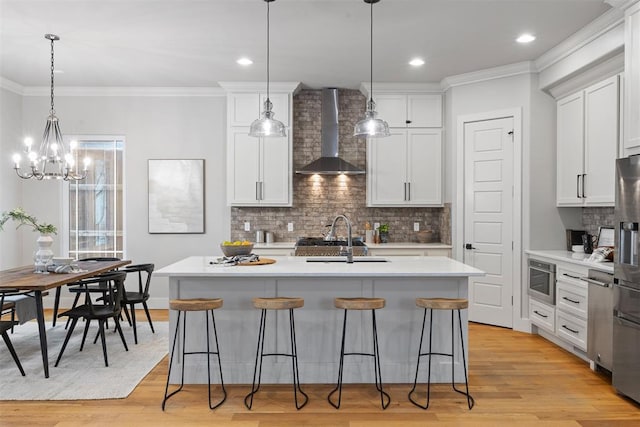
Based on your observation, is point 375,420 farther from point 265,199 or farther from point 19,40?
point 19,40

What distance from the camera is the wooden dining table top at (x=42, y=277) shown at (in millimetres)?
3605

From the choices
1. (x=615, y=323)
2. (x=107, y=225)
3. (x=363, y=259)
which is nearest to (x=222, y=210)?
(x=107, y=225)

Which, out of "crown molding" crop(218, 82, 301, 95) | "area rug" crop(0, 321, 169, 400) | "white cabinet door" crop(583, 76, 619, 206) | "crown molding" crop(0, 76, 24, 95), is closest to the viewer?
"area rug" crop(0, 321, 169, 400)

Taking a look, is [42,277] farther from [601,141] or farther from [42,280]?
[601,141]

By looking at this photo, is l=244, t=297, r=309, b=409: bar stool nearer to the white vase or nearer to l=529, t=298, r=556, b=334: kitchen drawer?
the white vase

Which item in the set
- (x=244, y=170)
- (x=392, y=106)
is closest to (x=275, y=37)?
(x=244, y=170)

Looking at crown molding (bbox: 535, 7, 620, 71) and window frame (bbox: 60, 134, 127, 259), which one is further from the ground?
crown molding (bbox: 535, 7, 620, 71)

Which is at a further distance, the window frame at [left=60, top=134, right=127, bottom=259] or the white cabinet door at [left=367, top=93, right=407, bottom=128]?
the window frame at [left=60, top=134, right=127, bottom=259]

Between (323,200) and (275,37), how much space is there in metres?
2.50

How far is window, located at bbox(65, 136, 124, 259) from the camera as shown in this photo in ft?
20.8

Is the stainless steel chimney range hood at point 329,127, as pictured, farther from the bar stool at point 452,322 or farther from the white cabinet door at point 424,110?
the bar stool at point 452,322

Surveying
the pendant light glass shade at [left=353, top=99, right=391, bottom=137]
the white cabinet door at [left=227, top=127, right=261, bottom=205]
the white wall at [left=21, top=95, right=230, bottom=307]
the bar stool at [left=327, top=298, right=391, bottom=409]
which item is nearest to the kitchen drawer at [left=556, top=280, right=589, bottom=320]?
the bar stool at [left=327, top=298, right=391, bottom=409]

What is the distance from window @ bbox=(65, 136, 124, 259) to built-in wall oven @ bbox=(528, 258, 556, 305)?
5109mm

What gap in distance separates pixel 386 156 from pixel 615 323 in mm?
3353
